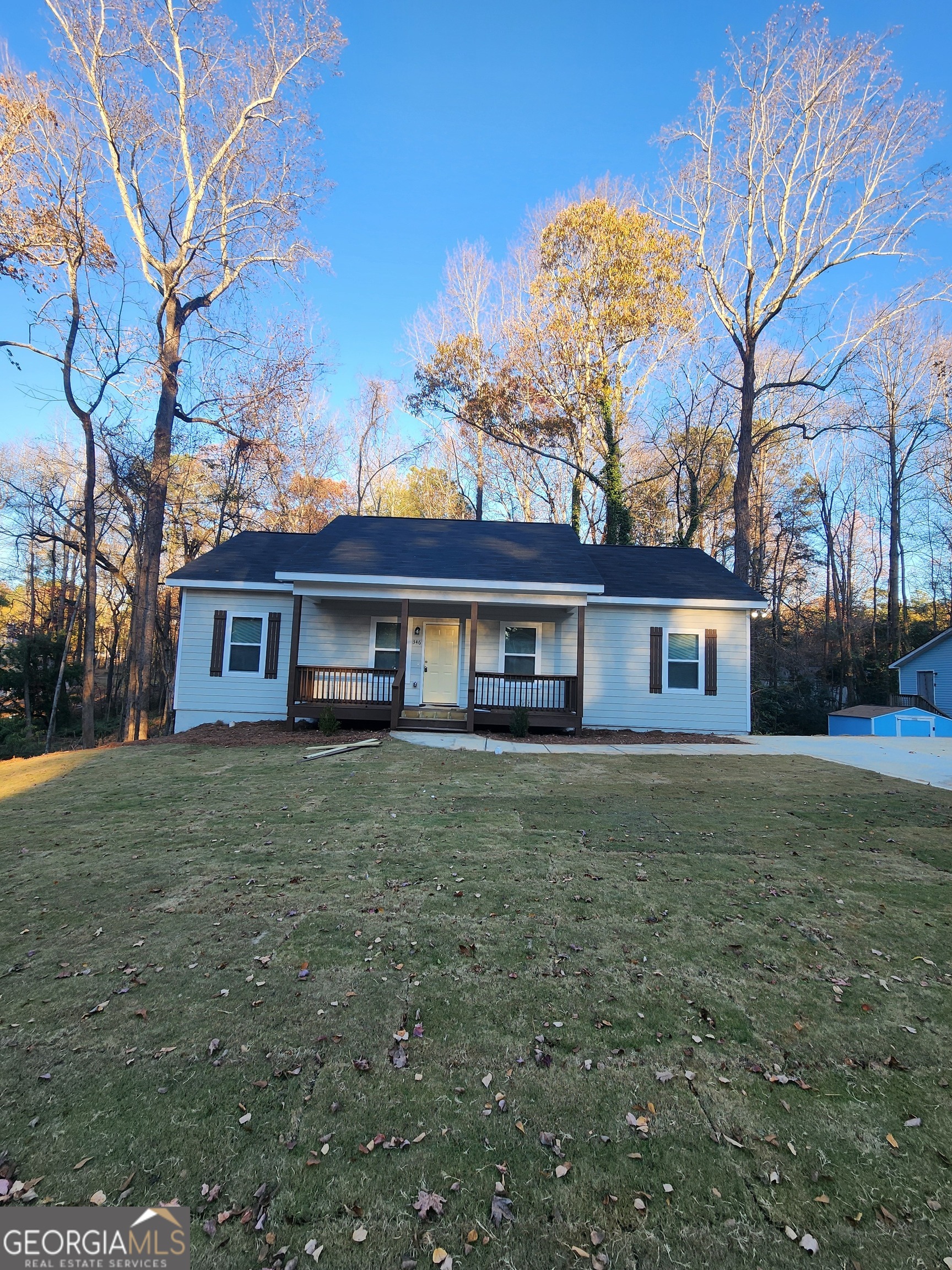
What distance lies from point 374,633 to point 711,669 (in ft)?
24.3

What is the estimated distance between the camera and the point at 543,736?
1159 cm

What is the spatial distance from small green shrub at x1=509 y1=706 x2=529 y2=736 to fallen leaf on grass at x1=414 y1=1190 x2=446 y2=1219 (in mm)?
9498

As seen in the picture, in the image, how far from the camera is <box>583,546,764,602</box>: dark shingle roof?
1299 centimetres

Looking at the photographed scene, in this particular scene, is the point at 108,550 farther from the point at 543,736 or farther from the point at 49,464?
the point at 543,736

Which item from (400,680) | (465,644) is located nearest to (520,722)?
(400,680)

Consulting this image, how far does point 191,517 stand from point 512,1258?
77.9ft

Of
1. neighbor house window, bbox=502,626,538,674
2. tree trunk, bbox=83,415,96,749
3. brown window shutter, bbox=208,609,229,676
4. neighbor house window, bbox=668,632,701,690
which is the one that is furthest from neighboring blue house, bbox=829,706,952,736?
tree trunk, bbox=83,415,96,749

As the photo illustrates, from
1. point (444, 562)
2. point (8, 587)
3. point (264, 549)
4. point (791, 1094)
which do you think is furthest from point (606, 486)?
point (8, 587)

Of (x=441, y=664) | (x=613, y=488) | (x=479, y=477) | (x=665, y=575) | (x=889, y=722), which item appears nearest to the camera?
(x=441, y=664)

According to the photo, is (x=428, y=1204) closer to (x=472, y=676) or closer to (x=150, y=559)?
(x=472, y=676)

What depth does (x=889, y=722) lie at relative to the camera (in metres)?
15.8

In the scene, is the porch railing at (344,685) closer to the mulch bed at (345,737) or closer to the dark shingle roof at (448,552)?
the mulch bed at (345,737)

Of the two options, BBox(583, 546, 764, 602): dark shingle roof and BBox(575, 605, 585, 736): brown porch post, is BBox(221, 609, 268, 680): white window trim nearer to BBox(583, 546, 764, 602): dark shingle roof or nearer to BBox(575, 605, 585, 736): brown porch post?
BBox(575, 605, 585, 736): brown porch post

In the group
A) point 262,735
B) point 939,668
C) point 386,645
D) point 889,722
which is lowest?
point 262,735
